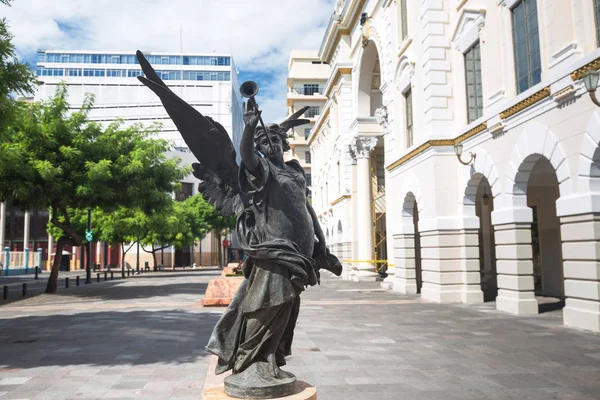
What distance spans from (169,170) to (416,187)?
10994 millimetres

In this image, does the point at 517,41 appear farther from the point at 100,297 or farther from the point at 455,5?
the point at 100,297

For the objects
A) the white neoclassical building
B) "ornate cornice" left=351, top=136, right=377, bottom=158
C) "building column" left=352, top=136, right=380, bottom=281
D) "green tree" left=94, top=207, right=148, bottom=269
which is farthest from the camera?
"green tree" left=94, top=207, right=148, bottom=269

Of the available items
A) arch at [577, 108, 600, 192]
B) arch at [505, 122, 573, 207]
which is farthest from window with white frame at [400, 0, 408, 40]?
arch at [577, 108, 600, 192]

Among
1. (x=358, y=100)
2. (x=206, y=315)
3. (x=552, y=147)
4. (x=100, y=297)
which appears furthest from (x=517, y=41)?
(x=100, y=297)

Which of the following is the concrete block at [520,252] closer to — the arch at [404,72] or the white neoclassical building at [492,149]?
the white neoclassical building at [492,149]

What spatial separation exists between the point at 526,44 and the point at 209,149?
34.4ft

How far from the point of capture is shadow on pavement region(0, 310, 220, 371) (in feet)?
26.1

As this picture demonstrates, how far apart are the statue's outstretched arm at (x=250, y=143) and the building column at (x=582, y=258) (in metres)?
8.28

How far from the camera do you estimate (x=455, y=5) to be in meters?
15.9

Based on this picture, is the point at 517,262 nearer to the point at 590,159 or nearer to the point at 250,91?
the point at 590,159

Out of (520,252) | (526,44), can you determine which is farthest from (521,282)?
(526,44)

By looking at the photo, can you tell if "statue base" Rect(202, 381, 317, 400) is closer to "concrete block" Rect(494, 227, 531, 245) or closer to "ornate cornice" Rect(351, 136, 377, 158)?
"concrete block" Rect(494, 227, 531, 245)

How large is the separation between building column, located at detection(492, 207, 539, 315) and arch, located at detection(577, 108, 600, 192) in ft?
9.00

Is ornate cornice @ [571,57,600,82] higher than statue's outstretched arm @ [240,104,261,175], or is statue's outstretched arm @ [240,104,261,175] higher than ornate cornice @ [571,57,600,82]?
ornate cornice @ [571,57,600,82]
